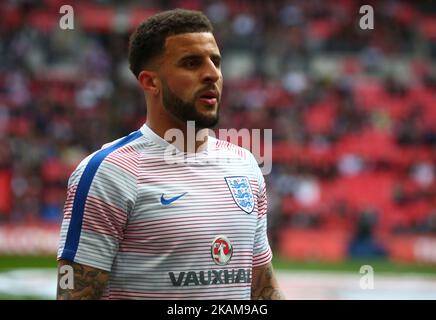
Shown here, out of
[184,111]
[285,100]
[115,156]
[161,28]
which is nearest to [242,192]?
[184,111]

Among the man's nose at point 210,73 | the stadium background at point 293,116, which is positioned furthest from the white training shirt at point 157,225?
the stadium background at point 293,116

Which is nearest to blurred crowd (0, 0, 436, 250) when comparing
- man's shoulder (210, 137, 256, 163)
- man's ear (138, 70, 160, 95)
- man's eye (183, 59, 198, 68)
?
man's shoulder (210, 137, 256, 163)

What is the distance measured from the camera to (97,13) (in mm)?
22484

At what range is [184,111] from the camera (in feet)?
10.6

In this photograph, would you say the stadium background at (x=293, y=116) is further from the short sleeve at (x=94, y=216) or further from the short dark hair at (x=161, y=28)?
the short sleeve at (x=94, y=216)

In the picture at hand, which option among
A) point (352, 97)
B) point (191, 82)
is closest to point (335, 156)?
point (352, 97)

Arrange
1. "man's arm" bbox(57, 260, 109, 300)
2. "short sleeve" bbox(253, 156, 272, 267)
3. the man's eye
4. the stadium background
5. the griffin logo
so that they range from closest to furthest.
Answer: "man's arm" bbox(57, 260, 109, 300) < the griffin logo < the man's eye < "short sleeve" bbox(253, 156, 272, 267) < the stadium background

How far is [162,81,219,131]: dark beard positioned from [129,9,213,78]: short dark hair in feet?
0.45

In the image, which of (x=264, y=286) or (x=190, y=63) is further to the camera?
(x=264, y=286)

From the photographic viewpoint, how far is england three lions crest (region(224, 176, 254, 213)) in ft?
10.7

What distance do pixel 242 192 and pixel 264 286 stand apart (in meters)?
0.41

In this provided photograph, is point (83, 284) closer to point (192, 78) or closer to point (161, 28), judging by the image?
point (192, 78)

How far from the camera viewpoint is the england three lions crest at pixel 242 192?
3.26 metres

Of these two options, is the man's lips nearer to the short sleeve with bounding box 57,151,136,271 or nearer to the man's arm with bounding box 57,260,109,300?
the short sleeve with bounding box 57,151,136,271
